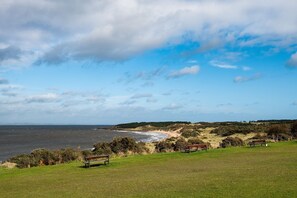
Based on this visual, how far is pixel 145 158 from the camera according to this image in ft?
94.4

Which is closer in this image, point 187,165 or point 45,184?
point 45,184

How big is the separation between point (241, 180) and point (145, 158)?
13404 mm

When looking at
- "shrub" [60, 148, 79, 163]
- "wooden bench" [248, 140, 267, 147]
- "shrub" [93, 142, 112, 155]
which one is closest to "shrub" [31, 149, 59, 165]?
"shrub" [60, 148, 79, 163]

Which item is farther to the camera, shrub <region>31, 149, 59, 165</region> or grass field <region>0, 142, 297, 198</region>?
shrub <region>31, 149, 59, 165</region>

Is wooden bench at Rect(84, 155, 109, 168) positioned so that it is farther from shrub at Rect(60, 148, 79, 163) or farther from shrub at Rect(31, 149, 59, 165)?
shrub at Rect(60, 148, 79, 163)

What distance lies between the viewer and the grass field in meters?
14.2

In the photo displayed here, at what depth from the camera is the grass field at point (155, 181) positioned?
46.5 feet

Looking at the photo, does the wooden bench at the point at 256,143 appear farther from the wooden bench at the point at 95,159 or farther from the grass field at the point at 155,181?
the wooden bench at the point at 95,159

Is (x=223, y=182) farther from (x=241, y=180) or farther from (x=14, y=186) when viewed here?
(x=14, y=186)

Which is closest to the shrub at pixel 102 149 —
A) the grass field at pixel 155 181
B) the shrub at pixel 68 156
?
the shrub at pixel 68 156

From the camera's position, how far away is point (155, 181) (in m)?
17.4

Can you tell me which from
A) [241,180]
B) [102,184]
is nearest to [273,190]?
[241,180]

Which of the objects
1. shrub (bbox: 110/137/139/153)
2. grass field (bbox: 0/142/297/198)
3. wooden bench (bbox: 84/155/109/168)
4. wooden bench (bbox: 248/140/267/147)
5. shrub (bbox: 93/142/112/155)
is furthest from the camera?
shrub (bbox: 110/137/139/153)

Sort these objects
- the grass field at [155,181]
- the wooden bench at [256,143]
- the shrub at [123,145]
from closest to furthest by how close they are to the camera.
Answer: the grass field at [155,181] → the wooden bench at [256,143] → the shrub at [123,145]
